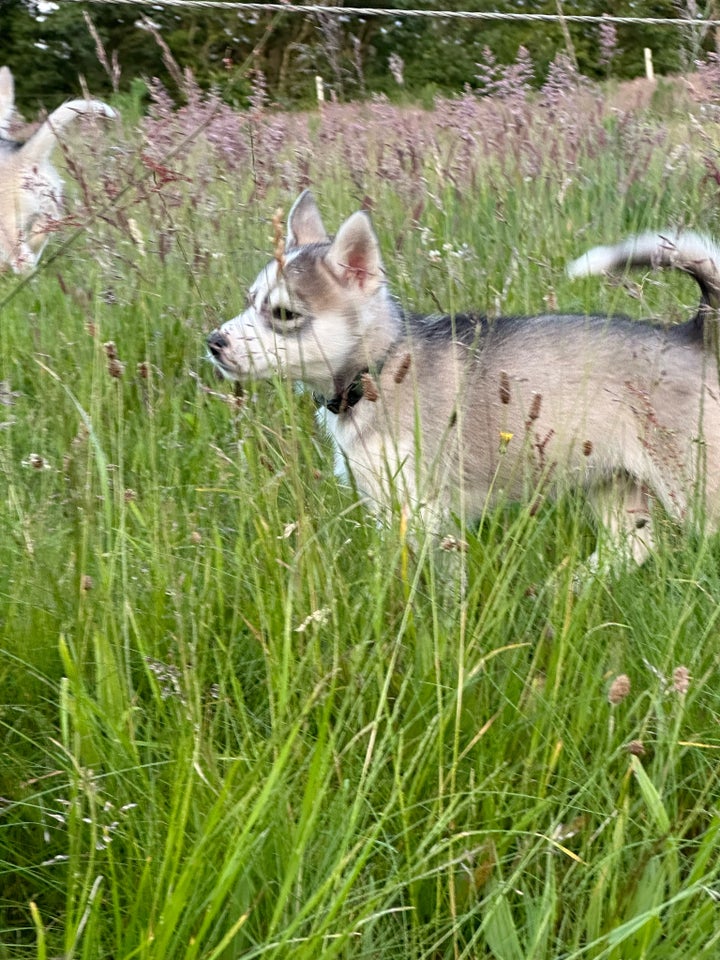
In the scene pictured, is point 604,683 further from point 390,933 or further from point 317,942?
point 317,942

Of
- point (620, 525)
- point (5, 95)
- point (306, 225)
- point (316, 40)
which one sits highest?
point (316, 40)

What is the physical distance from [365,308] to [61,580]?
5.20ft

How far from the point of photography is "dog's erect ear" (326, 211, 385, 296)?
9.73 feet

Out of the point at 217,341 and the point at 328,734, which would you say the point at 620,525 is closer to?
the point at 328,734

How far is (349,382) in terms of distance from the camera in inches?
123

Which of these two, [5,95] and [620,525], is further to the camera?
[5,95]

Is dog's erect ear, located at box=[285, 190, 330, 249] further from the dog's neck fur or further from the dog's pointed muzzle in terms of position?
the dog's pointed muzzle

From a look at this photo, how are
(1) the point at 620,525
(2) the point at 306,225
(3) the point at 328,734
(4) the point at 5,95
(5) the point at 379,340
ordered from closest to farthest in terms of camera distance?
1. (3) the point at 328,734
2. (1) the point at 620,525
3. (5) the point at 379,340
4. (2) the point at 306,225
5. (4) the point at 5,95

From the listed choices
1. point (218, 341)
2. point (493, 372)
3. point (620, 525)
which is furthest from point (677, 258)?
point (218, 341)

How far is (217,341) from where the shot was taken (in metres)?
2.91

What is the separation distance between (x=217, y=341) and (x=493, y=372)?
2.63ft

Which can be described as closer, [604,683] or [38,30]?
[604,683]

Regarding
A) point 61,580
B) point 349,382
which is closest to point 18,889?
point 61,580

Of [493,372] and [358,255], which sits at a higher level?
[358,255]
